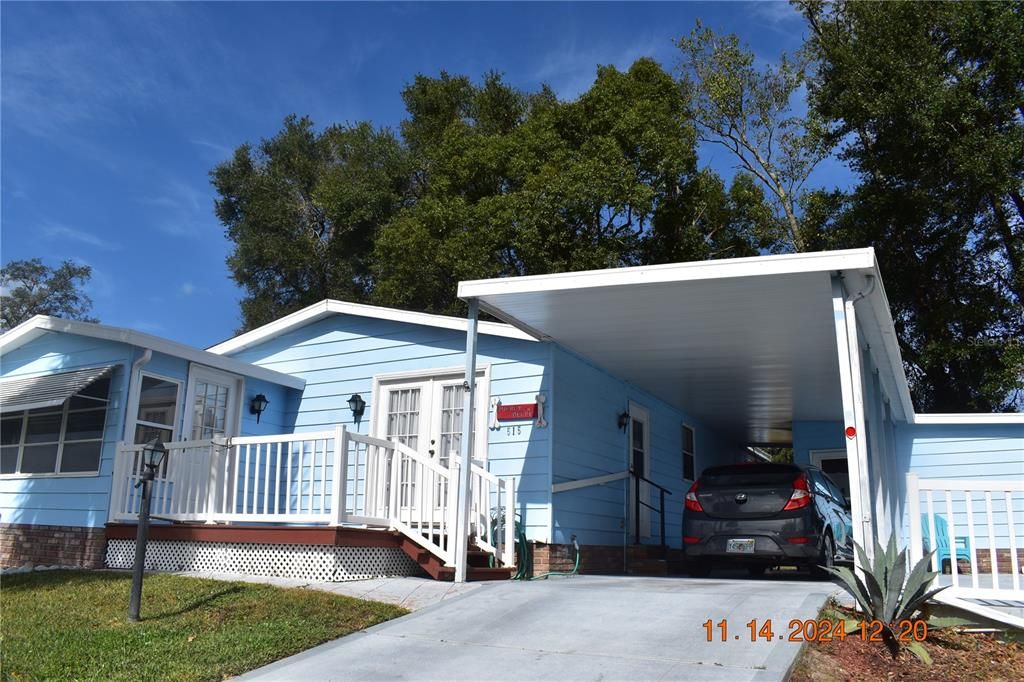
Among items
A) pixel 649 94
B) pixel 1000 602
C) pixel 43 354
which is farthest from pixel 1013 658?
pixel 649 94

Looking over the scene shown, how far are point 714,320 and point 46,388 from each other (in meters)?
8.13

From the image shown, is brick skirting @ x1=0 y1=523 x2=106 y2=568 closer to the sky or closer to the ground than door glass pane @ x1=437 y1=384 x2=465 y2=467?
closer to the ground

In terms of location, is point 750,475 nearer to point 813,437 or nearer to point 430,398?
point 430,398

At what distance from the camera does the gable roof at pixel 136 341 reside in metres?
9.46

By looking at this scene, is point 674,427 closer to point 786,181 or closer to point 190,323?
point 786,181

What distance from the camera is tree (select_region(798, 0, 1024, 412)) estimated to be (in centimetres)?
1783

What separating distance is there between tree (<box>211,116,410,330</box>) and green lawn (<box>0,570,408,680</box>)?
58.1ft

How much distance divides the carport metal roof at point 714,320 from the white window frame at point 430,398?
121 cm

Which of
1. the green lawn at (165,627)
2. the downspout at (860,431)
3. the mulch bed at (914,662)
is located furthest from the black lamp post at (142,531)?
the downspout at (860,431)

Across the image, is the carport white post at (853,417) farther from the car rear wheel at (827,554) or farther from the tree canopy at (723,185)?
the tree canopy at (723,185)

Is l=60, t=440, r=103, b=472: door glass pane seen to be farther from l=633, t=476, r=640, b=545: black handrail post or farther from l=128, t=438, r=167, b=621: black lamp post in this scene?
l=633, t=476, r=640, b=545: black handrail post

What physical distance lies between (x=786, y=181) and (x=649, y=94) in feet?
15.6

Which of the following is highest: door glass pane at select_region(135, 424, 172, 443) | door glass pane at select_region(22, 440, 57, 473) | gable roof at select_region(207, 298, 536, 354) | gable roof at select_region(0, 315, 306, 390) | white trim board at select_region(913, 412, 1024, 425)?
gable roof at select_region(207, 298, 536, 354)

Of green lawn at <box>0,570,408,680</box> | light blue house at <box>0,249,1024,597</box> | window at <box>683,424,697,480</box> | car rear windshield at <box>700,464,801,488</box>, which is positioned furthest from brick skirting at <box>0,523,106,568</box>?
window at <box>683,424,697,480</box>
